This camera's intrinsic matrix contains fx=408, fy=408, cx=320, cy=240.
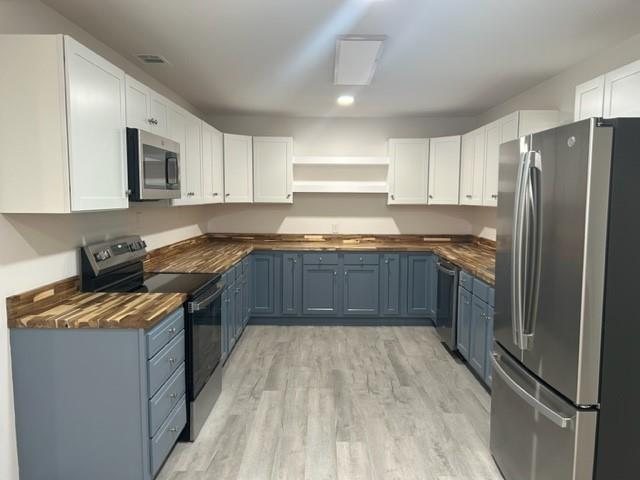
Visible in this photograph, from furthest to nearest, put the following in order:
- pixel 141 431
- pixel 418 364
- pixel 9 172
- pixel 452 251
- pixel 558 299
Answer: pixel 452 251, pixel 418 364, pixel 141 431, pixel 9 172, pixel 558 299

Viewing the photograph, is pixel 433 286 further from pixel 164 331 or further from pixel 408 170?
pixel 164 331

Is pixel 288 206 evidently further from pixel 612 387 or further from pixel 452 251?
pixel 612 387

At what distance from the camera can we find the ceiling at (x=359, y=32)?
2152 millimetres

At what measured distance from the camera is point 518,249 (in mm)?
1895

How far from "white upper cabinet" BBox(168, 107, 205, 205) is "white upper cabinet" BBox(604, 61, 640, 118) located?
2753 mm

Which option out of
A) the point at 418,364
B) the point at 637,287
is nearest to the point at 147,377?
the point at 637,287

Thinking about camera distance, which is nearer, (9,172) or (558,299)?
(558,299)

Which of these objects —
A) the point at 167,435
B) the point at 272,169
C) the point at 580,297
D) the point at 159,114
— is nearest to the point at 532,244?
the point at 580,297

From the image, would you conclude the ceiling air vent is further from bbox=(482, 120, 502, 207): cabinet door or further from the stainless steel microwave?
bbox=(482, 120, 502, 207): cabinet door

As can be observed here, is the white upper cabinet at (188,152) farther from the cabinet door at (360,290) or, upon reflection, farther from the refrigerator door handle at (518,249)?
the refrigerator door handle at (518,249)

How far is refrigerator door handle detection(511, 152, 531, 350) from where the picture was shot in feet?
6.11

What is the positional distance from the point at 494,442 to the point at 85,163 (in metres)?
2.59

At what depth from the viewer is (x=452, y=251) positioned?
14.5 feet

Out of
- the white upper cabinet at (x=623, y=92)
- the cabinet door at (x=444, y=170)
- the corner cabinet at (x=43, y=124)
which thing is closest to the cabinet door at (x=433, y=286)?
the cabinet door at (x=444, y=170)
